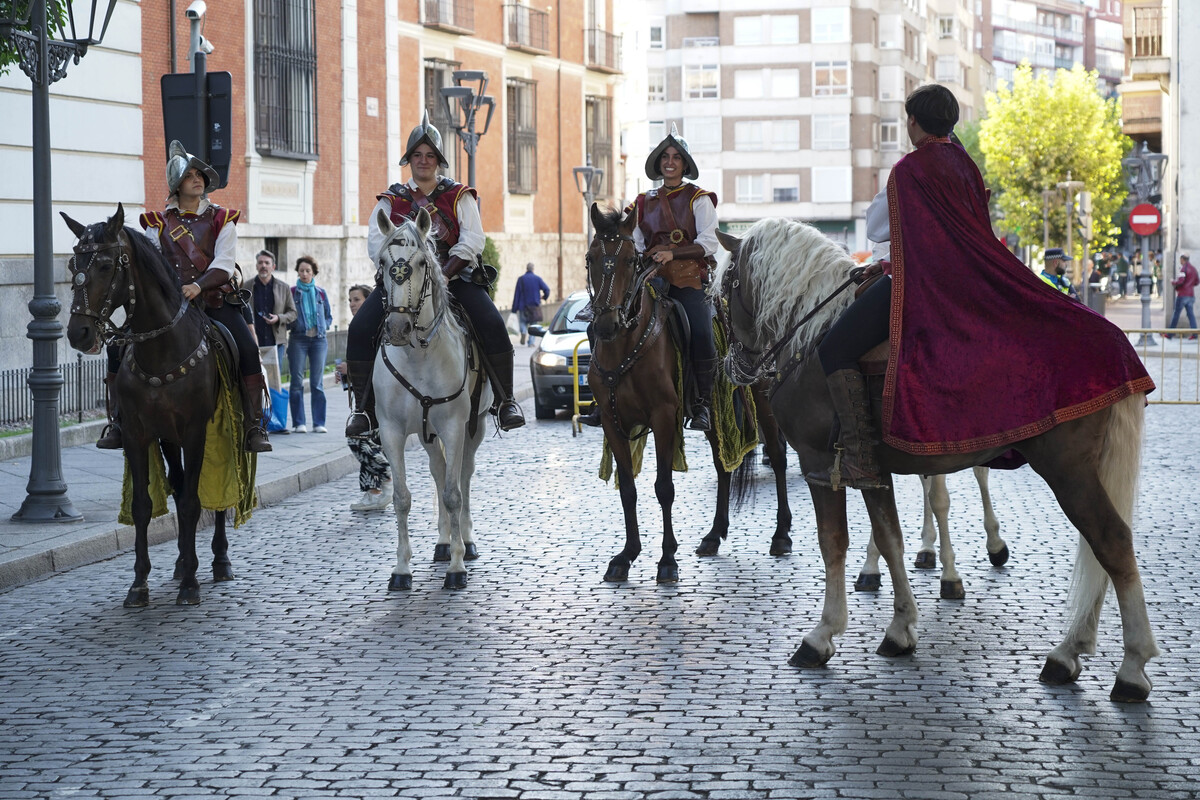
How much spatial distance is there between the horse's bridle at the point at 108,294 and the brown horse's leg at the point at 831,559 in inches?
151

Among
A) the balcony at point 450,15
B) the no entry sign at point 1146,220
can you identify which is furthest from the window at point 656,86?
the no entry sign at point 1146,220

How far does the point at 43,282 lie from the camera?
1103 centimetres

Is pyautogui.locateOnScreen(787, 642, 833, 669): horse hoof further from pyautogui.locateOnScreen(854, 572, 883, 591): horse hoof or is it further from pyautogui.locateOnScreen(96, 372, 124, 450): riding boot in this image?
pyautogui.locateOnScreen(96, 372, 124, 450): riding boot

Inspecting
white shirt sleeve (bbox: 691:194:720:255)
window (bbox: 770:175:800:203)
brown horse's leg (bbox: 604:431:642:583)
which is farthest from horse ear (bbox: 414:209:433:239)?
window (bbox: 770:175:800:203)

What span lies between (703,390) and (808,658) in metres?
3.26

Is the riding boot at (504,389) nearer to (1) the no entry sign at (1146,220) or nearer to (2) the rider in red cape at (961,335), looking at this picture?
(2) the rider in red cape at (961,335)

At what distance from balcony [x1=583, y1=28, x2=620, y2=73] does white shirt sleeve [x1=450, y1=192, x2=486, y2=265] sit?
39246 mm

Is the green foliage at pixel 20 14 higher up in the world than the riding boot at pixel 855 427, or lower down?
higher up

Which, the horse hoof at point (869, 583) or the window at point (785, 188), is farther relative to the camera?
the window at point (785, 188)

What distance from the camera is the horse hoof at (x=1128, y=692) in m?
6.07

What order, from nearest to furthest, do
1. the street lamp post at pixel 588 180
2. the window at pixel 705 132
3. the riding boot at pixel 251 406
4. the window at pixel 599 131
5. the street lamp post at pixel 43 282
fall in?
the riding boot at pixel 251 406
the street lamp post at pixel 43 282
the street lamp post at pixel 588 180
the window at pixel 599 131
the window at pixel 705 132

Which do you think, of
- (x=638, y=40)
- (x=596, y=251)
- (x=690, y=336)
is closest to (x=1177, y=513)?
(x=690, y=336)

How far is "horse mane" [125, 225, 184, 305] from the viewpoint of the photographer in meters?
8.37

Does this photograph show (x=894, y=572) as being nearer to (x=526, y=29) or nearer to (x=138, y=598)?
(x=138, y=598)
